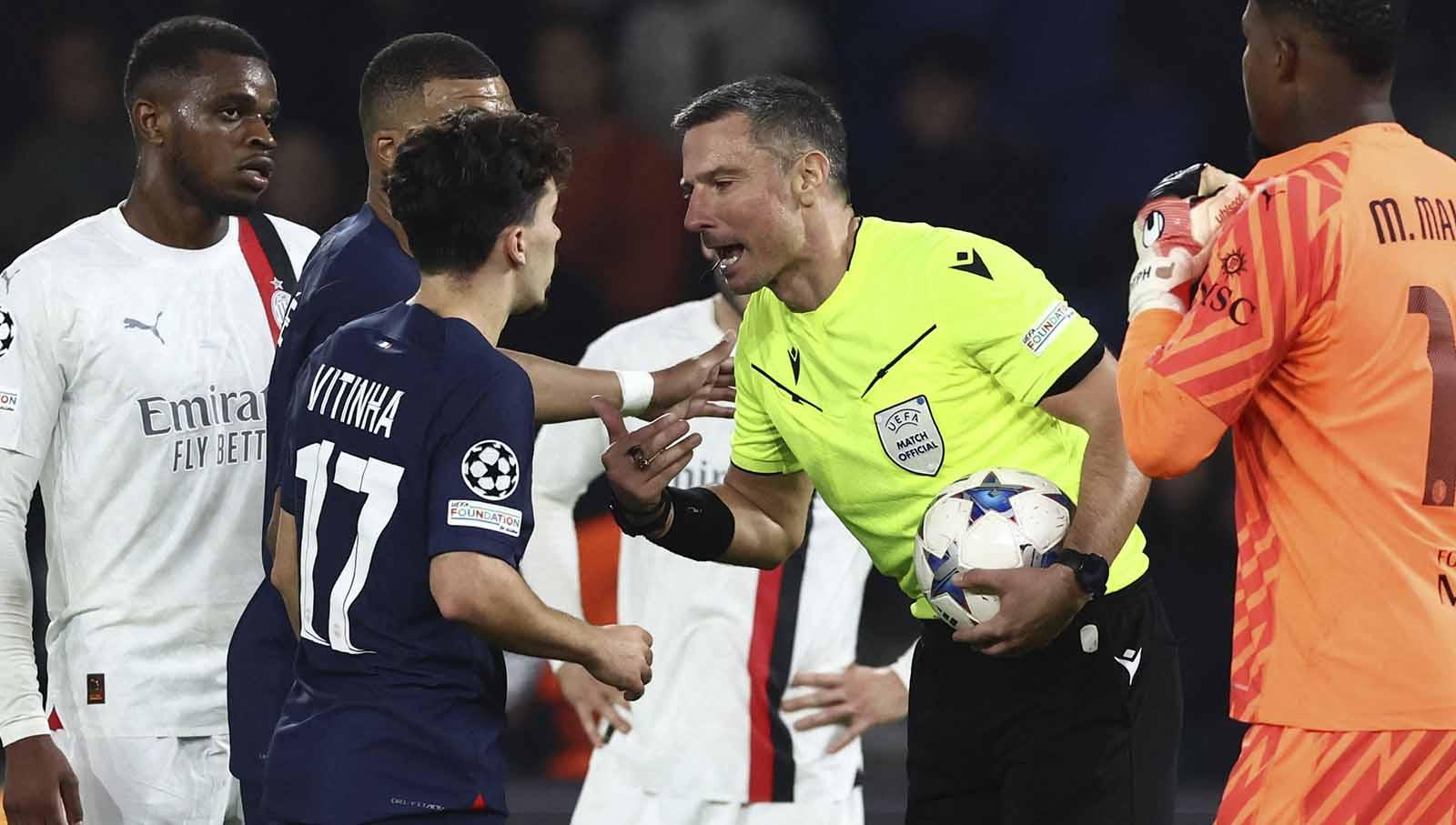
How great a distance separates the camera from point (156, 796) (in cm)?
386

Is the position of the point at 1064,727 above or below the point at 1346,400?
below

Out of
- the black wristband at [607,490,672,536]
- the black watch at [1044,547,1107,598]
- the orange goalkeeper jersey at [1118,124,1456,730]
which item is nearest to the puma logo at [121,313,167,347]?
the black wristband at [607,490,672,536]

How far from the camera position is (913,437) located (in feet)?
11.3

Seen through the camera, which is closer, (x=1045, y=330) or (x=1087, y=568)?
(x=1087, y=568)

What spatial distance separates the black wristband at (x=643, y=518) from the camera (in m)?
3.47

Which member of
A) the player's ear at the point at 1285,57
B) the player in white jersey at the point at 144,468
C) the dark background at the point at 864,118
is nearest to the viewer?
the player's ear at the point at 1285,57

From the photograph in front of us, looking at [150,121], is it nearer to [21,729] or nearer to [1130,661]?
[21,729]

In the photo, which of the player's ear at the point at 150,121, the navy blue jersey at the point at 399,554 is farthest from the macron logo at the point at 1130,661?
the player's ear at the point at 150,121

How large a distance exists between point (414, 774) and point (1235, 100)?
4731 millimetres

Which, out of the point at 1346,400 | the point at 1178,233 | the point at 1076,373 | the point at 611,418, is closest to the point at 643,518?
the point at 611,418

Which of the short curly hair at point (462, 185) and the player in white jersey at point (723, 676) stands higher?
the short curly hair at point (462, 185)

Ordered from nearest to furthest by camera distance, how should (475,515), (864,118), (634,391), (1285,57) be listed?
(1285,57)
(475,515)
(634,391)
(864,118)

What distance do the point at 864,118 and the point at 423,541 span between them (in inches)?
161

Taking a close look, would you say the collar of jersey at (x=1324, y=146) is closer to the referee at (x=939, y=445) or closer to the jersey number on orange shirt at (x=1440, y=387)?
the jersey number on orange shirt at (x=1440, y=387)
